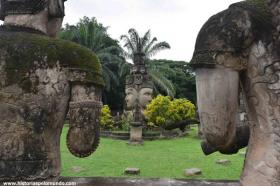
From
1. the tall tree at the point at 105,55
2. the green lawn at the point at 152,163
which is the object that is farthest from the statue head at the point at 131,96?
the tall tree at the point at 105,55

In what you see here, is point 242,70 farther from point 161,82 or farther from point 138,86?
point 161,82

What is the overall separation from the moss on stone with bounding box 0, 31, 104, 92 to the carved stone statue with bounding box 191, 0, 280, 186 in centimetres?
86

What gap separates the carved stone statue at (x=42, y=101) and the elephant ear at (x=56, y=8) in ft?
0.81

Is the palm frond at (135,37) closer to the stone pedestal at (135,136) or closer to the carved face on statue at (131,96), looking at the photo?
the carved face on statue at (131,96)

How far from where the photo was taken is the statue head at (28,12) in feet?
8.23

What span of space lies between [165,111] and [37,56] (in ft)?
54.1

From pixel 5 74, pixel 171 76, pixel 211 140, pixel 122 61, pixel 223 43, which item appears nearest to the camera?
pixel 223 43

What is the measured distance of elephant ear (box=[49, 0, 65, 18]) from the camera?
2589 mm

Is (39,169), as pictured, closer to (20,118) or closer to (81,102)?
(20,118)

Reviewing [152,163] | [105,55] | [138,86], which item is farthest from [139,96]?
[105,55]

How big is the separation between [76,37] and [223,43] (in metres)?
Answer: 30.4

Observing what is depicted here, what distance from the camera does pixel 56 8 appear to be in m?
2.62

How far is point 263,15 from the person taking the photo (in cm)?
184

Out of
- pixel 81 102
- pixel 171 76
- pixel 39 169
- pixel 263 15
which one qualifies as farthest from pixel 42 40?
pixel 171 76
